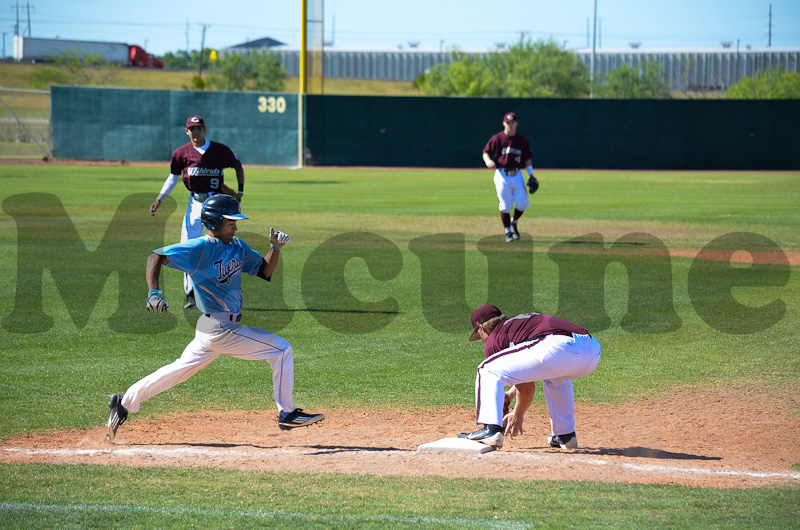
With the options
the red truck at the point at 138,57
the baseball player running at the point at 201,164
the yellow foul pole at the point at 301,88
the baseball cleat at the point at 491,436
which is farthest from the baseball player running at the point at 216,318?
the red truck at the point at 138,57

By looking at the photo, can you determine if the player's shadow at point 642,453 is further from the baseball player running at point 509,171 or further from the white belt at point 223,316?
the baseball player running at point 509,171

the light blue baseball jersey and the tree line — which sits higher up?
the tree line

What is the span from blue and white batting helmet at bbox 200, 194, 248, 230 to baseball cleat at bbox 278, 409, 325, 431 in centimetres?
146

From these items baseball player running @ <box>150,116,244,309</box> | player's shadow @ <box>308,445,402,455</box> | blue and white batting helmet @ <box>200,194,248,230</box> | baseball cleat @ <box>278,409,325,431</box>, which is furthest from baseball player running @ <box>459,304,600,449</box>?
baseball player running @ <box>150,116,244,309</box>

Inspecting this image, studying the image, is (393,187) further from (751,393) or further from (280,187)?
(751,393)

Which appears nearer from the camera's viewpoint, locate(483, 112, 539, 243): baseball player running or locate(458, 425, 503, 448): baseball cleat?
locate(458, 425, 503, 448): baseball cleat

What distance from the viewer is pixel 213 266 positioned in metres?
5.87

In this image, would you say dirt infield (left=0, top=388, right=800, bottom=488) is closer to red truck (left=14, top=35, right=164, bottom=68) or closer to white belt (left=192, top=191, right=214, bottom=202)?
white belt (left=192, top=191, right=214, bottom=202)

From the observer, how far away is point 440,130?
40.3 metres

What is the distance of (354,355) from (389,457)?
3087mm

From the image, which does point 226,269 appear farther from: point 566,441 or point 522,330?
point 566,441

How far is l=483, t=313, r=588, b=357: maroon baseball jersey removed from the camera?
593cm

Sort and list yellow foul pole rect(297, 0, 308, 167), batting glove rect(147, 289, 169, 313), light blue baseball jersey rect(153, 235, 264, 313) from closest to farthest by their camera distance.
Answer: batting glove rect(147, 289, 169, 313), light blue baseball jersey rect(153, 235, 264, 313), yellow foul pole rect(297, 0, 308, 167)

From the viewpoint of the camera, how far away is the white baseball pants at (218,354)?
19.5 feet
